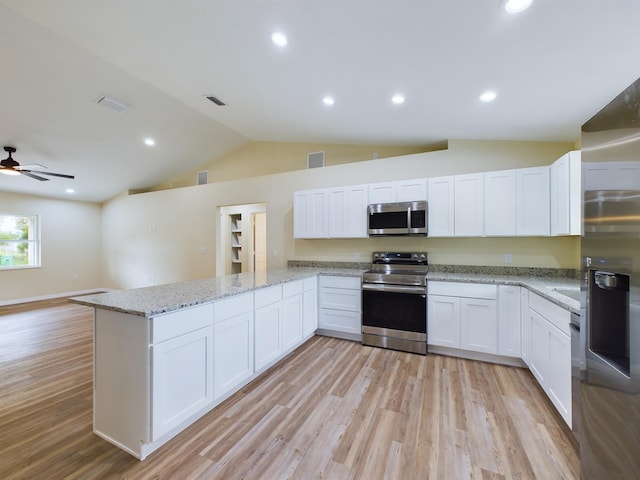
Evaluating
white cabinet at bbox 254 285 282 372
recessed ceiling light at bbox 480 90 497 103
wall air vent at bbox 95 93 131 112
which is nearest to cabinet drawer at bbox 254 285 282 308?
white cabinet at bbox 254 285 282 372

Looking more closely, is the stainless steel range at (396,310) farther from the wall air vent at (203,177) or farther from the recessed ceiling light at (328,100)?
the wall air vent at (203,177)

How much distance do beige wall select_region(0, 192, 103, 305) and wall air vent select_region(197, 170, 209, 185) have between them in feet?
11.9

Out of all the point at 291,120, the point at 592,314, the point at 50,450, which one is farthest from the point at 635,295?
the point at 291,120

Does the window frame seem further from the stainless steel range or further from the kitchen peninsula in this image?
the stainless steel range

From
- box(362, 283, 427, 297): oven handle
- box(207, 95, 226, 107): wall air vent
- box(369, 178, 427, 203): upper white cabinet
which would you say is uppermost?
box(207, 95, 226, 107): wall air vent

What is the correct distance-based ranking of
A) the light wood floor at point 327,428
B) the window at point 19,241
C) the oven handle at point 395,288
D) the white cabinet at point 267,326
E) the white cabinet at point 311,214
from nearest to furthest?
the light wood floor at point 327,428
the white cabinet at point 267,326
the oven handle at point 395,288
the white cabinet at point 311,214
the window at point 19,241

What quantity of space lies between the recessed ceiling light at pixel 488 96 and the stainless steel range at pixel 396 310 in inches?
74.2

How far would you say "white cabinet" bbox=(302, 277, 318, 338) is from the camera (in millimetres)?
3422

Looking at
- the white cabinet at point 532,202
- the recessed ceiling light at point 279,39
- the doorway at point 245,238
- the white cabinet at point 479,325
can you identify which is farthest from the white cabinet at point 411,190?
the doorway at point 245,238

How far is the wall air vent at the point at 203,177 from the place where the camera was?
6016 mm

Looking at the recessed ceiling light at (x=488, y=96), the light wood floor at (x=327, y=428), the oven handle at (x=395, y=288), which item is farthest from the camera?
the oven handle at (x=395, y=288)

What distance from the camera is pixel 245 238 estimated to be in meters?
6.24

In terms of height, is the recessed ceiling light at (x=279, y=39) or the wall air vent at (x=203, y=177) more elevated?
the recessed ceiling light at (x=279, y=39)

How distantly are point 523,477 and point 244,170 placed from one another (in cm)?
553
